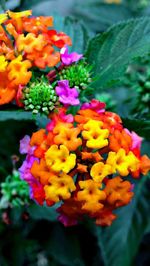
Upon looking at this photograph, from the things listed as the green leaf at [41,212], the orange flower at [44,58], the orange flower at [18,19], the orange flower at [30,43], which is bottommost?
the green leaf at [41,212]

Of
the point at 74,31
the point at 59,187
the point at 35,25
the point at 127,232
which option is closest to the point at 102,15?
the point at 74,31

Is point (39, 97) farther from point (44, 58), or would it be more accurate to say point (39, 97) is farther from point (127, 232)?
point (127, 232)

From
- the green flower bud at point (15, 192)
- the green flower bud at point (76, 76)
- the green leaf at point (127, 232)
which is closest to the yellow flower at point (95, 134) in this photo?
the green flower bud at point (76, 76)

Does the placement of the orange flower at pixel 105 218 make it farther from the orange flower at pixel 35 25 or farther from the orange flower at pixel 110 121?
the orange flower at pixel 35 25

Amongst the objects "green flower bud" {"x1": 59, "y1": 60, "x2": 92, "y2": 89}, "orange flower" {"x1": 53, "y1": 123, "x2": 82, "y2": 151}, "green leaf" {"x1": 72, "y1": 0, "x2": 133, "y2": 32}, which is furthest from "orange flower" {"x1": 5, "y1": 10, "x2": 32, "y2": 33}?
"green leaf" {"x1": 72, "y1": 0, "x2": 133, "y2": 32}

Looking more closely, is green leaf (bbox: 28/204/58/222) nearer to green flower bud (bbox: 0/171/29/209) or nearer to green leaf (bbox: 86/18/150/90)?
green flower bud (bbox: 0/171/29/209)

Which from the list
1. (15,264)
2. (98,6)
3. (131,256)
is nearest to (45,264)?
(15,264)

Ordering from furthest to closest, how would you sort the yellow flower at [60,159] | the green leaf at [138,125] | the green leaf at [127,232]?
the green leaf at [127,232] < the green leaf at [138,125] < the yellow flower at [60,159]

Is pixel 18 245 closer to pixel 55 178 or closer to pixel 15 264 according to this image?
pixel 15 264
